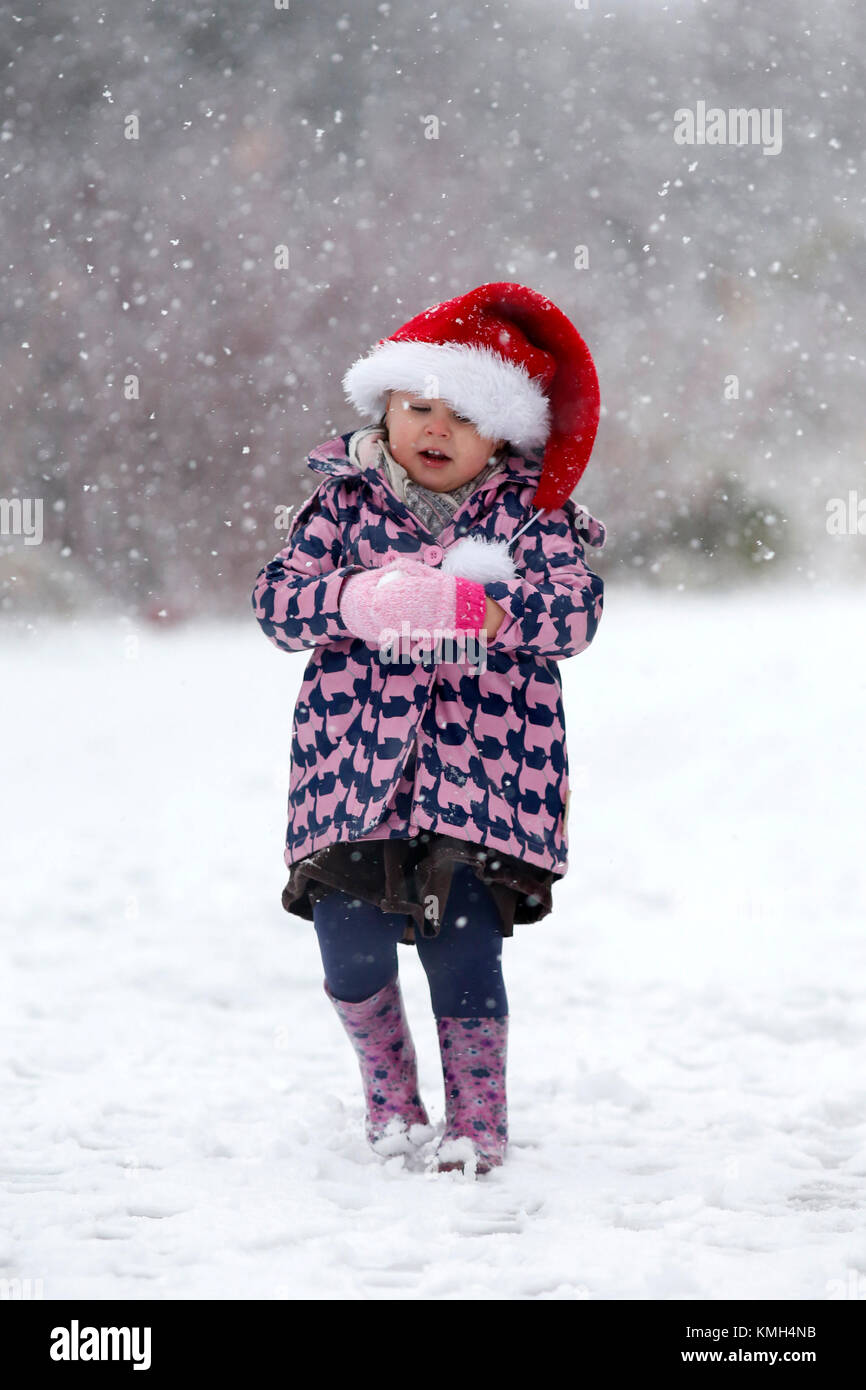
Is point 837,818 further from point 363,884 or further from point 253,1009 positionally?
point 363,884

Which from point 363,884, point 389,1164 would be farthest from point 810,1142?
point 363,884

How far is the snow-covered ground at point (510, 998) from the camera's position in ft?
4.92

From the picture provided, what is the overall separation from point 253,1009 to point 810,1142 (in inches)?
55.0

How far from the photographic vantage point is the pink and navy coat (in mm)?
1746

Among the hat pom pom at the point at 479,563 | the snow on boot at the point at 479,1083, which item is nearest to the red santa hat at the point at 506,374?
the hat pom pom at the point at 479,563

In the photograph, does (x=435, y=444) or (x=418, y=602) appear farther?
(x=435, y=444)

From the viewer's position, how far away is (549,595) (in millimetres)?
1747

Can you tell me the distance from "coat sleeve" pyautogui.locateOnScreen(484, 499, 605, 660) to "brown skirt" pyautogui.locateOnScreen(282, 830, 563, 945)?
0.30 metres

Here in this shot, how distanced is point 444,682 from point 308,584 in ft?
0.81

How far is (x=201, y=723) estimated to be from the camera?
5.65 m

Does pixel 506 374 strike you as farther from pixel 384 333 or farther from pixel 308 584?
pixel 384 333

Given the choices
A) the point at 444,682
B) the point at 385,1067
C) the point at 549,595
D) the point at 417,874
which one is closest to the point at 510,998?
the point at 385,1067

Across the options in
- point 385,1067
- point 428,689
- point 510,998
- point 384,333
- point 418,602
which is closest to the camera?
point 418,602

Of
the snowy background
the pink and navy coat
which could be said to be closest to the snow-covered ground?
the snowy background
